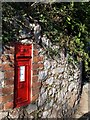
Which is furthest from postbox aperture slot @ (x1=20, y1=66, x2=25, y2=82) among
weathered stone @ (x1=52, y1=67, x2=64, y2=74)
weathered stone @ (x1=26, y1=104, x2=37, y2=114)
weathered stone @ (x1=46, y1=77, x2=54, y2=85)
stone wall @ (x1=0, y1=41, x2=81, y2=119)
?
weathered stone @ (x1=52, y1=67, x2=64, y2=74)

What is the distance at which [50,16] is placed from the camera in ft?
15.4

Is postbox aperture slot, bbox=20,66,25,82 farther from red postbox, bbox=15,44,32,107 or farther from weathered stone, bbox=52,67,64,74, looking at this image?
weathered stone, bbox=52,67,64,74

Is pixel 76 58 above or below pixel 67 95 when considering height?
above

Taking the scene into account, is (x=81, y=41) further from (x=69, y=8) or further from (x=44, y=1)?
(x=44, y=1)

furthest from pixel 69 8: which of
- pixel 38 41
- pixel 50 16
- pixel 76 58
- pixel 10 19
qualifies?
pixel 76 58

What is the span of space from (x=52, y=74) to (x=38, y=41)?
0.78 m

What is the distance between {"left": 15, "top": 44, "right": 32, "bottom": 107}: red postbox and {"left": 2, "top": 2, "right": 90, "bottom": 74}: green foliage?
0.28 m

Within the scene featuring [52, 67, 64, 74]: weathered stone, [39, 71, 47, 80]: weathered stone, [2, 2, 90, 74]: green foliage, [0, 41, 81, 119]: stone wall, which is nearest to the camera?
[2, 2, 90, 74]: green foliage

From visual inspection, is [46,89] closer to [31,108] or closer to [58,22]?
[31,108]

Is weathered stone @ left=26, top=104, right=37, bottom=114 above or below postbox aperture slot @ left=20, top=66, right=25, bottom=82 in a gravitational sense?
below

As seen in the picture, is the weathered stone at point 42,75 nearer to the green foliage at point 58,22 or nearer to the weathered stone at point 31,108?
the weathered stone at point 31,108

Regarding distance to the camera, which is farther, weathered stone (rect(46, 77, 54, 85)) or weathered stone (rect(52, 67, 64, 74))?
weathered stone (rect(52, 67, 64, 74))

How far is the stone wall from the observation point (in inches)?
160

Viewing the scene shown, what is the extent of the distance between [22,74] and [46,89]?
2.78ft
